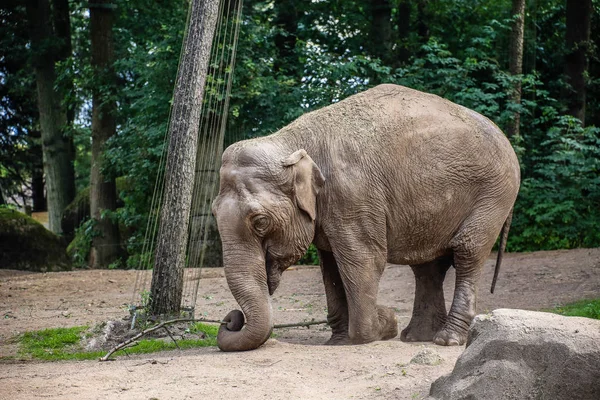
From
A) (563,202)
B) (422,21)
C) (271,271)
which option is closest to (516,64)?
(563,202)

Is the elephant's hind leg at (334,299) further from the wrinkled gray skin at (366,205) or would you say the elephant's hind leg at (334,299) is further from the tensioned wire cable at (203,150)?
the tensioned wire cable at (203,150)

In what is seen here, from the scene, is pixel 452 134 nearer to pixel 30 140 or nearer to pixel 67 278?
pixel 67 278

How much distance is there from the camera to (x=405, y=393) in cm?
558

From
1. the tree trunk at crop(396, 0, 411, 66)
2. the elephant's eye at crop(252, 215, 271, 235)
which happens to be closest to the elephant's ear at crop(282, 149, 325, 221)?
the elephant's eye at crop(252, 215, 271, 235)

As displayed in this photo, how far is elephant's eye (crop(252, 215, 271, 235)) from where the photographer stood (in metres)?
7.26

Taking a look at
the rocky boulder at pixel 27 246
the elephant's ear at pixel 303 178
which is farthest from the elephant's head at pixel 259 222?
the rocky boulder at pixel 27 246

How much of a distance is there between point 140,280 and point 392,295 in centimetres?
424

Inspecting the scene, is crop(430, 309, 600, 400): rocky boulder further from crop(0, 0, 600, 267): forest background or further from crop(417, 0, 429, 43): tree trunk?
crop(417, 0, 429, 43): tree trunk

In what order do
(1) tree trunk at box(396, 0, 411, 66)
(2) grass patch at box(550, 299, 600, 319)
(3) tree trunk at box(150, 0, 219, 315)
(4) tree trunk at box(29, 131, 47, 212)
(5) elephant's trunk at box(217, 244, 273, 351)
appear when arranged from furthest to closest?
(4) tree trunk at box(29, 131, 47, 212) → (1) tree trunk at box(396, 0, 411, 66) → (2) grass patch at box(550, 299, 600, 319) → (3) tree trunk at box(150, 0, 219, 315) → (5) elephant's trunk at box(217, 244, 273, 351)

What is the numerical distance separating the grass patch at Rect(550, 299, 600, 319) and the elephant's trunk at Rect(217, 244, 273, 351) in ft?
13.3

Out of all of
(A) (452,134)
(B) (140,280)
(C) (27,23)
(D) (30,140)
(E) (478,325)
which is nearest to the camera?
(E) (478,325)

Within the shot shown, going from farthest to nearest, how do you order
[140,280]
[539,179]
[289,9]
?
[289,9] < [539,179] < [140,280]

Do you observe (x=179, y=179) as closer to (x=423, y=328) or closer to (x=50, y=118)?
(x=423, y=328)

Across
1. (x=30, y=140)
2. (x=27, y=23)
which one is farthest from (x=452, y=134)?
(x=30, y=140)
